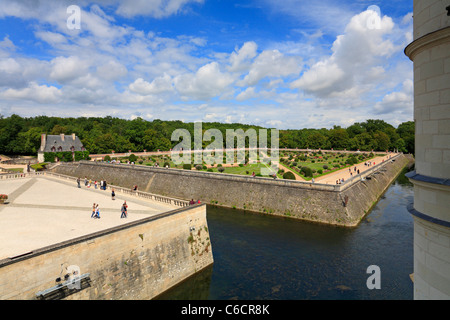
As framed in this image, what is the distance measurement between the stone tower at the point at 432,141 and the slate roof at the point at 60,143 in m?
72.0

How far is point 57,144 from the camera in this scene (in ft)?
209

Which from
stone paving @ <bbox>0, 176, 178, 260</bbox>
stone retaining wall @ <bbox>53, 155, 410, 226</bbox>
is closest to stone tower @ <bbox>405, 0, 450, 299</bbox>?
stone paving @ <bbox>0, 176, 178, 260</bbox>

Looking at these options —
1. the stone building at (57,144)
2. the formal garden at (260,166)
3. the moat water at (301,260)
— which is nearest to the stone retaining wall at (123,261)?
the moat water at (301,260)

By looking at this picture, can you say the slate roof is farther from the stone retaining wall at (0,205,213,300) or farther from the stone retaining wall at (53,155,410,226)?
the stone retaining wall at (0,205,213,300)

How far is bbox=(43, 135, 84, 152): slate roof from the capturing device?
6253 centimetres

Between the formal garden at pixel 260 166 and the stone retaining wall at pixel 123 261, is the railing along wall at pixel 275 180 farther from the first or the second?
the stone retaining wall at pixel 123 261

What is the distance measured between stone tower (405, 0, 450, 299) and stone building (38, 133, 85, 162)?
7201 cm

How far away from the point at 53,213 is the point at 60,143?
51975mm

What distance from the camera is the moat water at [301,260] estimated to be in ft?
56.8

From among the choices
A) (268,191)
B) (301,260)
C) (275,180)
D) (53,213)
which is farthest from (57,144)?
(301,260)

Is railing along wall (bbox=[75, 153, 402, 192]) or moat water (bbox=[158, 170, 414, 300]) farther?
railing along wall (bbox=[75, 153, 402, 192])

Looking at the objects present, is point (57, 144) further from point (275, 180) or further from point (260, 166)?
point (275, 180)
